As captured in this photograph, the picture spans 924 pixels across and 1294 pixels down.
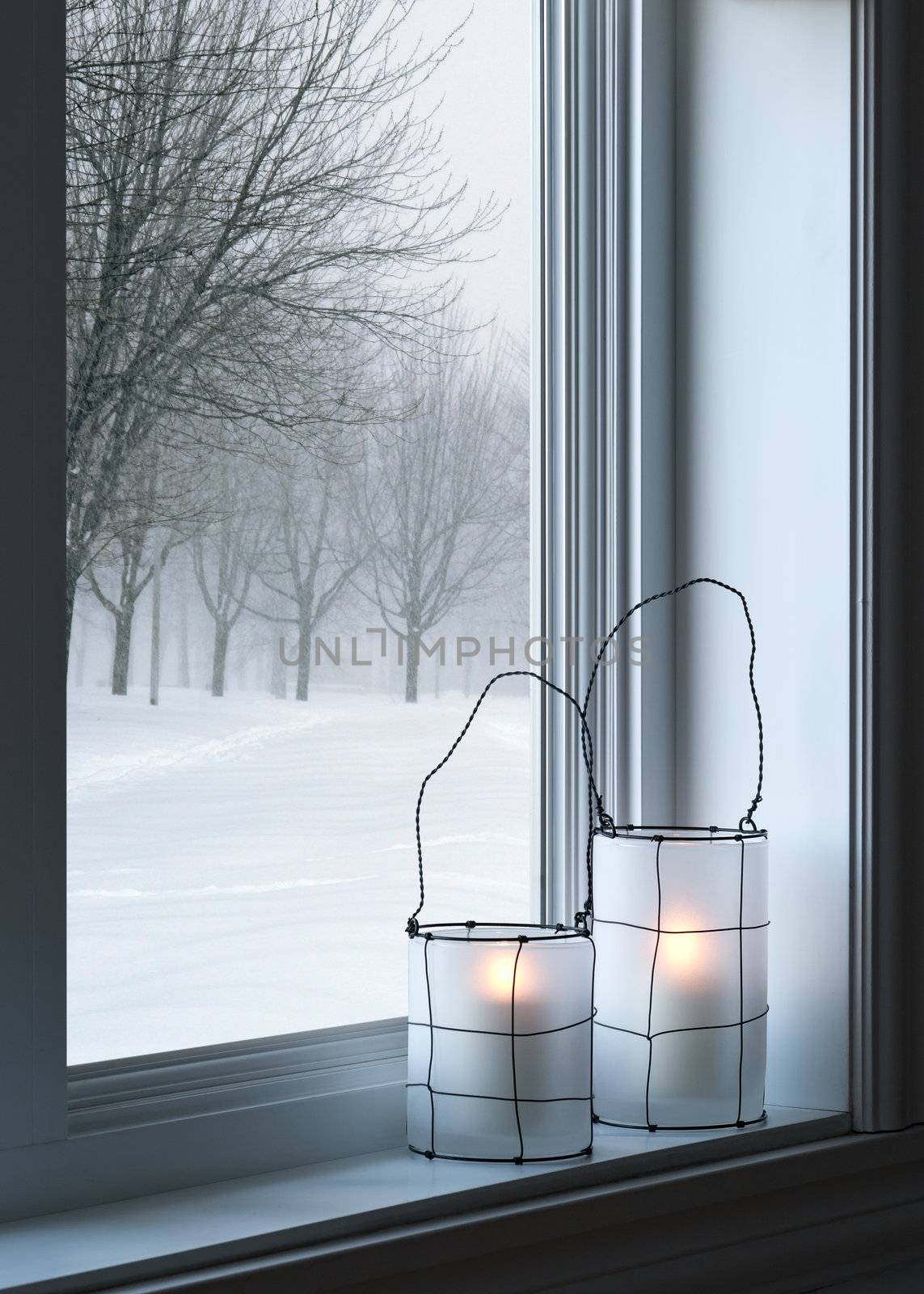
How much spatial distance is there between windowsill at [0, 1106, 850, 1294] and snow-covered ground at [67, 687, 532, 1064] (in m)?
0.11

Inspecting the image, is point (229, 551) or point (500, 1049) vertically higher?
point (229, 551)

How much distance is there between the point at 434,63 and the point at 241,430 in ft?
1.16

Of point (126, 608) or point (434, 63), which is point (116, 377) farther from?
point (434, 63)

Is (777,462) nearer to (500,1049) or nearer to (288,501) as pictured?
(288,501)

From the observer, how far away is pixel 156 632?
96 cm

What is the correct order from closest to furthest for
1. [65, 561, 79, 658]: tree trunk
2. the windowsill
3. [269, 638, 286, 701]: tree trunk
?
the windowsill, [65, 561, 79, 658]: tree trunk, [269, 638, 286, 701]: tree trunk

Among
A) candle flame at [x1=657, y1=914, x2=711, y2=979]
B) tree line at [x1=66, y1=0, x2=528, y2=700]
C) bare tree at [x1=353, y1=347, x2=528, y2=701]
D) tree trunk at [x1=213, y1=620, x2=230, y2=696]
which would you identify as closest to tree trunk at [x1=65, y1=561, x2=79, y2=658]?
tree line at [x1=66, y1=0, x2=528, y2=700]

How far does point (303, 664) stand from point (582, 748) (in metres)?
0.26

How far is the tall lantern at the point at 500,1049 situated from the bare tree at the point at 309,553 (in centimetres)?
24

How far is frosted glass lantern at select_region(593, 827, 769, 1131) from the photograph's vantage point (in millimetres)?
1042

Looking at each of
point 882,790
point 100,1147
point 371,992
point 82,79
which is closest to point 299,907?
point 371,992

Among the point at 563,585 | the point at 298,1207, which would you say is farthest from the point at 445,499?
the point at 298,1207

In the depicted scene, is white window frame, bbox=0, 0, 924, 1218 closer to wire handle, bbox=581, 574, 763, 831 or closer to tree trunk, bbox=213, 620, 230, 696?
wire handle, bbox=581, 574, 763, 831

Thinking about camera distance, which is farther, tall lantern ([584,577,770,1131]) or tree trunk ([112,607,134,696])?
tall lantern ([584,577,770,1131])
